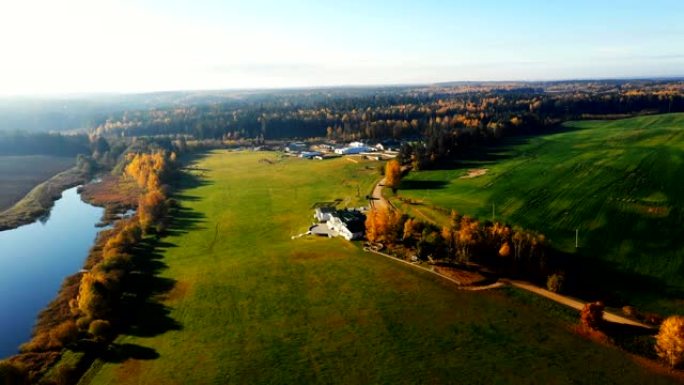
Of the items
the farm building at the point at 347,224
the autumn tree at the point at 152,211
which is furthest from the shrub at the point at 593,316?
the autumn tree at the point at 152,211

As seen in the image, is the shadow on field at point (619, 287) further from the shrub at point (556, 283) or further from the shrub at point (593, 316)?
the shrub at point (593, 316)

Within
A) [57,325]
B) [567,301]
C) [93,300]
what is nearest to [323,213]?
[93,300]

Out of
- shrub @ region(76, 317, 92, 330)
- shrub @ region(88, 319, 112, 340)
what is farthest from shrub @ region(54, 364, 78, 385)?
shrub @ region(76, 317, 92, 330)

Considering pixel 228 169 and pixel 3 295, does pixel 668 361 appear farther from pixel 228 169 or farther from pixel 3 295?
pixel 228 169

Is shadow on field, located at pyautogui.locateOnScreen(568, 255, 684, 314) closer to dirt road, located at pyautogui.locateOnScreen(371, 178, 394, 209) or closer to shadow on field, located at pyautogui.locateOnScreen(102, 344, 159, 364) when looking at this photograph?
dirt road, located at pyautogui.locateOnScreen(371, 178, 394, 209)

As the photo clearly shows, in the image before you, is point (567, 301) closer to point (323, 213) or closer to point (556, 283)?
point (556, 283)
